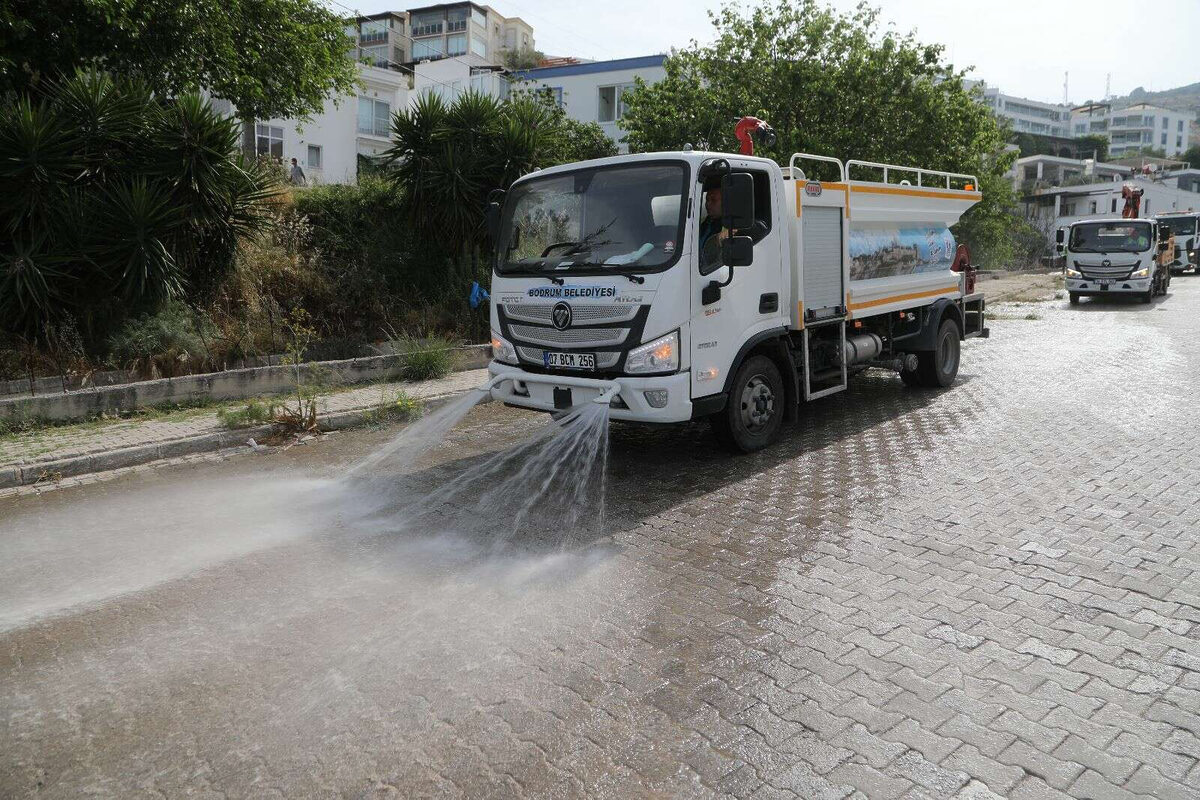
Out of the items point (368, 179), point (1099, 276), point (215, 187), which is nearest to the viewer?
point (215, 187)

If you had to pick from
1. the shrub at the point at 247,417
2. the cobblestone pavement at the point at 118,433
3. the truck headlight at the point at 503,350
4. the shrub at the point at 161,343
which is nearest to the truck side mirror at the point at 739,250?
the truck headlight at the point at 503,350

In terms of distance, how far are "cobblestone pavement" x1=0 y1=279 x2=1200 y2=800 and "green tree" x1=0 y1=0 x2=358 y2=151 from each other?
26.1ft

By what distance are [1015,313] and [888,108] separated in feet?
19.2

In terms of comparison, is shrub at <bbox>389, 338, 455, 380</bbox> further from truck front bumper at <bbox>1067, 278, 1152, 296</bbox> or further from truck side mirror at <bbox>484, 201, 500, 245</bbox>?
truck front bumper at <bbox>1067, 278, 1152, 296</bbox>

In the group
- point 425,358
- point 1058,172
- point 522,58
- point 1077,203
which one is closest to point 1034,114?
point 1058,172

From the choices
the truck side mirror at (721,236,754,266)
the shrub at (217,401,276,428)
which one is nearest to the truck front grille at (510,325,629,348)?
the truck side mirror at (721,236,754,266)

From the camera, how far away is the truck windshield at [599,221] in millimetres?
6574

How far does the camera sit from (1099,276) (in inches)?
878

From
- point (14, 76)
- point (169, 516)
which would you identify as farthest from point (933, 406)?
point (14, 76)

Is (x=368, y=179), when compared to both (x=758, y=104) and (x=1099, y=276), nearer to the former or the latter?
(x=758, y=104)

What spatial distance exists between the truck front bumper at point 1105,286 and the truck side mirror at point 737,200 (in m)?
19.9

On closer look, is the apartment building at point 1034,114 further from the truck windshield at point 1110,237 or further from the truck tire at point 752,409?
the truck tire at point 752,409

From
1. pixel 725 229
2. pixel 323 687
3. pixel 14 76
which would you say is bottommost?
pixel 323 687

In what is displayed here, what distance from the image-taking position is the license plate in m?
6.67
